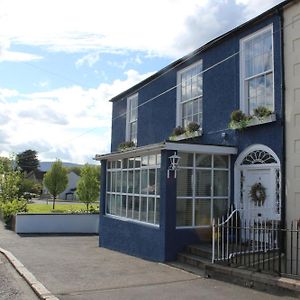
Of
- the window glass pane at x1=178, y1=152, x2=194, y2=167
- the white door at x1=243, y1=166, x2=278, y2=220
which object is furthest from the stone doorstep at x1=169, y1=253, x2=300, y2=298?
the window glass pane at x1=178, y1=152, x2=194, y2=167

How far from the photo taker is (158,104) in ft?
59.4

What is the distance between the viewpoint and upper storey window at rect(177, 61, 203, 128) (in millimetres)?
15594

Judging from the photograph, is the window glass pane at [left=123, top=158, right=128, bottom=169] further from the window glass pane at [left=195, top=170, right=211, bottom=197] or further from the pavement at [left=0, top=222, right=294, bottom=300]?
the window glass pane at [left=195, top=170, right=211, bottom=197]

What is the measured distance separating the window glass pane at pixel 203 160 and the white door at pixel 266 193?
3.56ft

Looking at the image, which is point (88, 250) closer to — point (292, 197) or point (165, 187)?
point (165, 187)

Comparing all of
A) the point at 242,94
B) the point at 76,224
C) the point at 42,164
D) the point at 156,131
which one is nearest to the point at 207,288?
the point at 242,94

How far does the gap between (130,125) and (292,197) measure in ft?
34.9

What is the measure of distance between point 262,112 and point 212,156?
2138 mm

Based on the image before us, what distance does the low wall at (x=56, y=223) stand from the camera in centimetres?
2200

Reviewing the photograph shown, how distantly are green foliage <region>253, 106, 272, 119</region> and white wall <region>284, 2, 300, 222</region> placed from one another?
0.62 meters

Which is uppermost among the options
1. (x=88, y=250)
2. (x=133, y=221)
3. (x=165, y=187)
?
(x=165, y=187)

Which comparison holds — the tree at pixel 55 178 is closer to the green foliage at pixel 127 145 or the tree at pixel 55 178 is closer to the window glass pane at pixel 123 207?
the green foliage at pixel 127 145

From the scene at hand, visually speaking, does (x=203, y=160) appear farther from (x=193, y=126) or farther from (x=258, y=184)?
(x=193, y=126)

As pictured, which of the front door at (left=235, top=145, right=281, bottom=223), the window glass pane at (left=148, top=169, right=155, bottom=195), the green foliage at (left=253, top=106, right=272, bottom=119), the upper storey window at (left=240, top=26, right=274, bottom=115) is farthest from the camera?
the window glass pane at (left=148, top=169, right=155, bottom=195)
